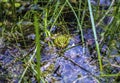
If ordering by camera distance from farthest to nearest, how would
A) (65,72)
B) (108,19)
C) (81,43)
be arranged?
(108,19) → (81,43) → (65,72)

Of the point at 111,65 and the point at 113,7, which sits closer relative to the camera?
the point at 111,65

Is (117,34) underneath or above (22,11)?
underneath

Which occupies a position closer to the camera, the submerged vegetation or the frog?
the submerged vegetation

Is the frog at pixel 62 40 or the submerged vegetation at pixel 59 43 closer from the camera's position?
the submerged vegetation at pixel 59 43

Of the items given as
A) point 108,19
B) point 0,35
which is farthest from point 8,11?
point 108,19

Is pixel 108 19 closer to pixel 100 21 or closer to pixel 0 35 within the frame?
pixel 100 21
